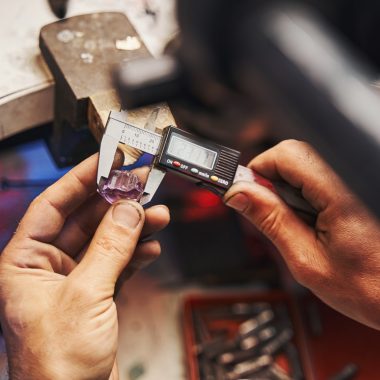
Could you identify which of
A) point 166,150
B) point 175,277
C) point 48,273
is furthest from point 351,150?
point 175,277

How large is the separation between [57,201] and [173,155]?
206 mm

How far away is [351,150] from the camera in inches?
10.2

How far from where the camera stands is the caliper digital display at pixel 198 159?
774mm

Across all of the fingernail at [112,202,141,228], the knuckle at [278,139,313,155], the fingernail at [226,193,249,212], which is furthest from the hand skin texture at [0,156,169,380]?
the knuckle at [278,139,313,155]

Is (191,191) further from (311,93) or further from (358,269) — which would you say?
(311,93)

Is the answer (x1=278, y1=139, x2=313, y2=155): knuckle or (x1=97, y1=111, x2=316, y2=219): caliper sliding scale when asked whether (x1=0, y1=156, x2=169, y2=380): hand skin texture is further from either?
(x1=278, y1=139, x2=313, y2=155): knuckle

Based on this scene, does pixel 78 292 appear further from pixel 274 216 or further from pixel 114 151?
pixel 274 216

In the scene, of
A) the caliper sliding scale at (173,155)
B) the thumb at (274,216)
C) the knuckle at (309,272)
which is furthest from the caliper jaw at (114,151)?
the knuckle at (309,272)

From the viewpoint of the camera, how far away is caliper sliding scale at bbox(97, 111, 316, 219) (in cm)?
76

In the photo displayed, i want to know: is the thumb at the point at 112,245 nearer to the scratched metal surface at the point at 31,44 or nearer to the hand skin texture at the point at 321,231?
the hand skin texture at the point at 321,231

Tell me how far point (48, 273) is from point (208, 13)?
0.61 m

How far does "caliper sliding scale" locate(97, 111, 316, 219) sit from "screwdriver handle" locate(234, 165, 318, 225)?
20 millimetres

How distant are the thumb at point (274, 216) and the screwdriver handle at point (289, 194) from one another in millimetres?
11

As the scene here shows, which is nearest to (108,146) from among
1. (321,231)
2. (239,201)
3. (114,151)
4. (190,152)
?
(114,151)
